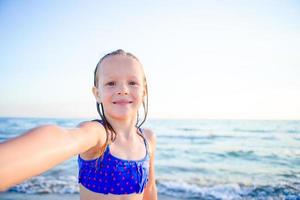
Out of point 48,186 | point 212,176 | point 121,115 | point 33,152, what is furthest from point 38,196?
point 33,152

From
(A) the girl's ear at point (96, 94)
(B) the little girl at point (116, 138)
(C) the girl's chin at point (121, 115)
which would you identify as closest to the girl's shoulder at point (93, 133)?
(B) the little girl at point (116, 138)

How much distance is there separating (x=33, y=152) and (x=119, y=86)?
4.09ft

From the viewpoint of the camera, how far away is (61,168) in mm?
9086

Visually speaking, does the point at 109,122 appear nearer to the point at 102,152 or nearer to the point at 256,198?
the point at 102,152

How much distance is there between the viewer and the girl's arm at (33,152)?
2.44 ft

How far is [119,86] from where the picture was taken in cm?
206

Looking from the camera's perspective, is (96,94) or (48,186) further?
(48,186)

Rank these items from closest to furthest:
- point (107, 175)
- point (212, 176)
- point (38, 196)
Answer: point (107, 175) → point (38, 196) → point (212, 176)

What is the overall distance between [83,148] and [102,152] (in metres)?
0.66

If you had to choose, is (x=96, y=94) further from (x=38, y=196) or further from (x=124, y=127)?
(x=38, y=196)

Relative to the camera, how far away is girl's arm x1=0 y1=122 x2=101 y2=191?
0.74 m

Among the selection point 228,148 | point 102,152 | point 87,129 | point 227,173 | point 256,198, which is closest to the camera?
point 87,129

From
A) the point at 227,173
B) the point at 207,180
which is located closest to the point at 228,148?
the point at 227,173

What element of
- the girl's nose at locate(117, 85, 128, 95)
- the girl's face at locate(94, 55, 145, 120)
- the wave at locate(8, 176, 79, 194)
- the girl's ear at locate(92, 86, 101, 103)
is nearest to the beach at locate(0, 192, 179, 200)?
the wave at locate(8, 176, 79, 194)
